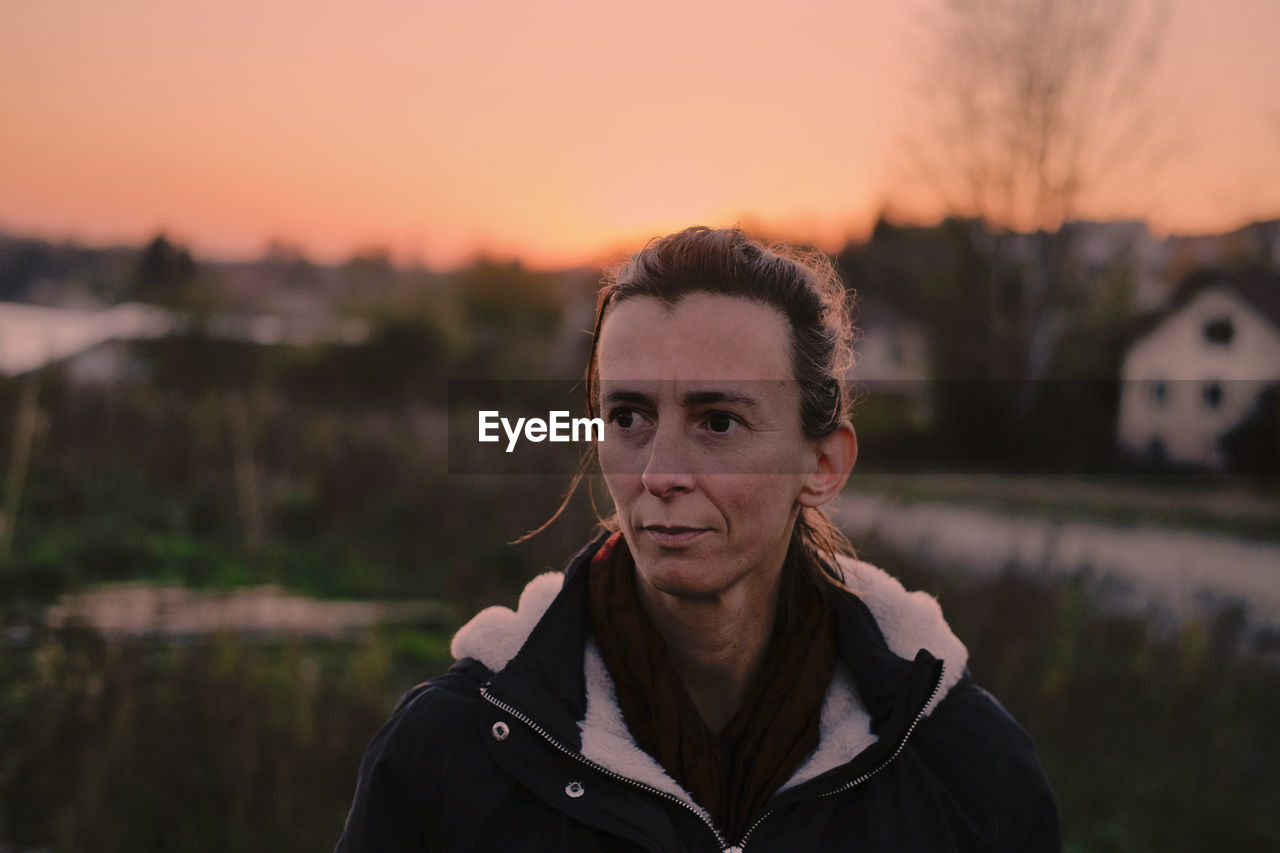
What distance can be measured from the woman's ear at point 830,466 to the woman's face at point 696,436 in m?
0.18

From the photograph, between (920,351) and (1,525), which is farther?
(920,351)

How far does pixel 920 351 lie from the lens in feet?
90.9

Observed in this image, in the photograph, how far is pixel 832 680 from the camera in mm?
2355

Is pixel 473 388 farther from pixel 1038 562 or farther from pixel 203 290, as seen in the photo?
pixel 1038 562

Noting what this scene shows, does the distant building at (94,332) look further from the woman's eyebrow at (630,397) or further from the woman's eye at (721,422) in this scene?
the woman's eye at (721,422)

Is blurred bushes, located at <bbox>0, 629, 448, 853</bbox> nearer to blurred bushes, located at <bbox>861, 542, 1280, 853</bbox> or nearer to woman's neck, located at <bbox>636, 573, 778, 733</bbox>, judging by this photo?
woman's neck, located at <bbox>636, 573, 778, 733</bbox>

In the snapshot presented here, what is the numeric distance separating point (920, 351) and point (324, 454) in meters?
19.4

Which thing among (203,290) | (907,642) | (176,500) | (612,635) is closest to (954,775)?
(907,642)

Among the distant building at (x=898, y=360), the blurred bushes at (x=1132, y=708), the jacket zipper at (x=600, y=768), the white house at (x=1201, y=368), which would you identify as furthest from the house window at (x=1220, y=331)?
the jacket zipper at (x=600, y=768)

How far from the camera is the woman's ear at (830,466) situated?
2.41 meters

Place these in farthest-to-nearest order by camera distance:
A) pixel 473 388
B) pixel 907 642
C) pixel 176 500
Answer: pixel 473 388 → pixel 176 500 → pixel 907 642

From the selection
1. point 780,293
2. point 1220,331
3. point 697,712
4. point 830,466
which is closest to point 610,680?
point 697,712

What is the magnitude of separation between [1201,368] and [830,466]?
15.3m

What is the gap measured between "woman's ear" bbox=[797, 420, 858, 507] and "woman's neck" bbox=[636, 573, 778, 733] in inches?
9.7
